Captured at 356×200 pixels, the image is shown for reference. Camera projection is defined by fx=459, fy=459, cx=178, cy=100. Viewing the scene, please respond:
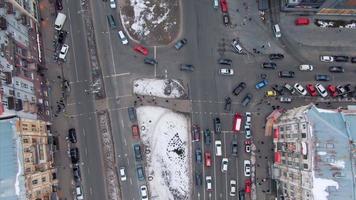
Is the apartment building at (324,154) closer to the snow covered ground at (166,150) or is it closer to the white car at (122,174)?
the snow covered ground at (166,150)

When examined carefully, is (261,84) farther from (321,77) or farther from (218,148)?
(218,148)

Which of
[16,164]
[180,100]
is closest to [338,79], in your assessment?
[180,100]

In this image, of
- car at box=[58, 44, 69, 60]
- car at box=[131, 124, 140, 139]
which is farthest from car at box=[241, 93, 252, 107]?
car at box=[58, 44, 69, 60]

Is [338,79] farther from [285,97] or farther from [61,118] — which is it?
[61,118]

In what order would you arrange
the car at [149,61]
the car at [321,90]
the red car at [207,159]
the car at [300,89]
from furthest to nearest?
the car at [321,90]
the car at [300,89]
the car at [149,61]
the red car at [207,159]

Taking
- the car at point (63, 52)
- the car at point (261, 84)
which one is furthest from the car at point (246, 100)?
the car at point (63, 52)

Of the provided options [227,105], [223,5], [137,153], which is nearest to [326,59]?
[227,105]
